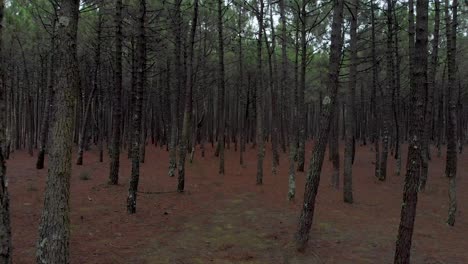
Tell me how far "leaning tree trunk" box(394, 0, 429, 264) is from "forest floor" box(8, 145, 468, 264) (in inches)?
54.9

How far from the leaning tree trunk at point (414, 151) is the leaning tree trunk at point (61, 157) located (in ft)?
17.6

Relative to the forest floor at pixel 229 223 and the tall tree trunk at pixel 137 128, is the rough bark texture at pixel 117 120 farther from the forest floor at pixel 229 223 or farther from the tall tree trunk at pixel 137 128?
the tall tree trunk at pixel 137 128

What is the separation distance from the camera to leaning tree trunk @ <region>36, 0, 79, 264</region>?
5441mm

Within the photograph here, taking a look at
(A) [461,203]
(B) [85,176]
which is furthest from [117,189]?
(A) [461,203]

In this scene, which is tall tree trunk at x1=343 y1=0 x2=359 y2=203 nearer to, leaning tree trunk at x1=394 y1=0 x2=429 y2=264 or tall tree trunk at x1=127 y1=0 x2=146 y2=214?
leaning tree trunk at x1=394 y1=0 x2=429 y2=264

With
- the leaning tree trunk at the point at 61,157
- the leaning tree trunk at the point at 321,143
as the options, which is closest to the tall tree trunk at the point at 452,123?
the leaning tree trunk at the point at 321,143

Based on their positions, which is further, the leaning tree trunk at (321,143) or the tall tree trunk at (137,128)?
the tall tree trunk at (137,128)

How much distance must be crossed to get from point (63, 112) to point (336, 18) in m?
5.57

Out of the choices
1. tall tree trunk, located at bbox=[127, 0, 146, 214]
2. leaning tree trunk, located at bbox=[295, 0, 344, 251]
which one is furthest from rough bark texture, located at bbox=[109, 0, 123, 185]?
leaning tree trunk, located at bbox=[295, 0, 344, 251]

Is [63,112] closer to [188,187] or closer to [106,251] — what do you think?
[106,251]

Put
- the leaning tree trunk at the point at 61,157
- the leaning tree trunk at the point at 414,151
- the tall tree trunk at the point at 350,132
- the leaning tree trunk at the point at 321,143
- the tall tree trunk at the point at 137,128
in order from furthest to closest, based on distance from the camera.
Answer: the tall tree trunk at the point at 350,132, the tall tree trunk at the point at 137,128, the leaning tree trunk at the point at 321,143, the leaning tree trunk at the point at 414,151, the leaning tree trunk at the point at 61,157

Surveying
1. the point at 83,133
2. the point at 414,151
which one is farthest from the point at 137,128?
the point at 83,133

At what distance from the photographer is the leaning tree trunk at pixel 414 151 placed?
6.34 meters

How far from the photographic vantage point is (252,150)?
29094 mm
